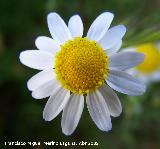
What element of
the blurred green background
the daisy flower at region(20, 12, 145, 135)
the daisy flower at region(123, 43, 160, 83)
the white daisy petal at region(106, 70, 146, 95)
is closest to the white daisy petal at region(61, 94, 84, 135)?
the daisy flower at region(20, 12, 145, 135)

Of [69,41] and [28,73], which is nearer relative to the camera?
[69,41]

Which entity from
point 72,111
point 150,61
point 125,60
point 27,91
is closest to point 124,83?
point 125,60

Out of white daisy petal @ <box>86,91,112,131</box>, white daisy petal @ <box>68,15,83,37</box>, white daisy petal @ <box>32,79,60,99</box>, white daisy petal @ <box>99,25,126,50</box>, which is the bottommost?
white daisy petal @ <box>86,91,112,131</box>

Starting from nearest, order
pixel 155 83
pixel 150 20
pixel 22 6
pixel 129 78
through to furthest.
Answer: pixel 129 78 → pixel 150 20 → pixel 155 83 → pixel 22 6

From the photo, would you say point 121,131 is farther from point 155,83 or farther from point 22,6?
point 22,6

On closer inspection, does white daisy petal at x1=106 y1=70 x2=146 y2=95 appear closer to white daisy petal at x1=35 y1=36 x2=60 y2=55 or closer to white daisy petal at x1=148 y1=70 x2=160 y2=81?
white daisy petal at x1=35 y1=36 x2=60 y2=55

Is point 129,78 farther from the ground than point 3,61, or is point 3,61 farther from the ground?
point 3,61

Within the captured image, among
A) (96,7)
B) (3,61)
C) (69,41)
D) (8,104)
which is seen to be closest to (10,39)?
(3,61)
